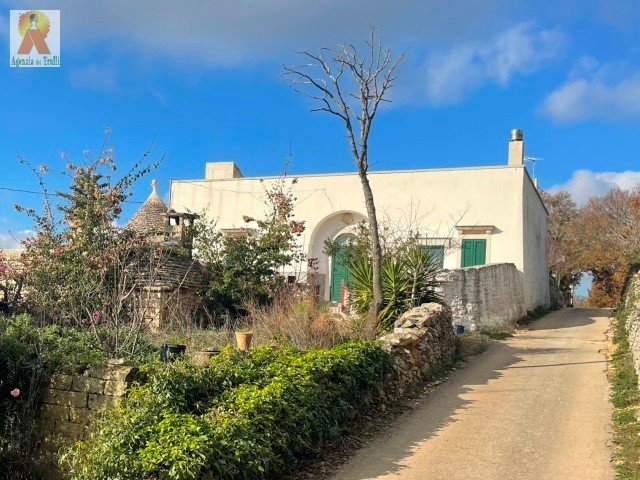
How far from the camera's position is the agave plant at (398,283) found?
12539mm

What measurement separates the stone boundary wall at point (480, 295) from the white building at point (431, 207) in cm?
161

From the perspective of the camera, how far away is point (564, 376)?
10.7 m

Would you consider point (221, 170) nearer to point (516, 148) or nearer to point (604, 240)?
Result: point (516, 148)

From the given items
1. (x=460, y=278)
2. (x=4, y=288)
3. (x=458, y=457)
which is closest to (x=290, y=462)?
(x=458, y=457)

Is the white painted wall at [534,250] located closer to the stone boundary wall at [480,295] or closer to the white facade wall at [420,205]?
the white facade wall at [420,205]

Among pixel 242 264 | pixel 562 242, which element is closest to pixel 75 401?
pixel 242 264

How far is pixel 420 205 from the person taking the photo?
68.8 ft

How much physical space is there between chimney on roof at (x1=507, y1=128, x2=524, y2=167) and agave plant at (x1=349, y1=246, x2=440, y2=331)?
31.9ft

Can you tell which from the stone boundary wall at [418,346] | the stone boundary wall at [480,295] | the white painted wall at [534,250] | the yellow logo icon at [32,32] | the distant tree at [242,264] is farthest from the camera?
the white painted wall at [534,250]

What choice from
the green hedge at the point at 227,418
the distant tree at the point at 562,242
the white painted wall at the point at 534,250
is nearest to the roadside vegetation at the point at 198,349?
the green hedge at the point at 227,418

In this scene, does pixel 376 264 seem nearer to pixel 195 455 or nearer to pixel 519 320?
pixel 195 455

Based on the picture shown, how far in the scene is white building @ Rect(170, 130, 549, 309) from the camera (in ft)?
→ 66.3

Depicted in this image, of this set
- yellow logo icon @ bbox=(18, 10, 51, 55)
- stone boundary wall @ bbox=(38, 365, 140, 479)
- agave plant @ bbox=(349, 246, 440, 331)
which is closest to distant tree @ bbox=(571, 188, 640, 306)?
agave plant @ bbox=(349, 246, 440, 331)

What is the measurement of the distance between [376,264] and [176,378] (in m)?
6.29
